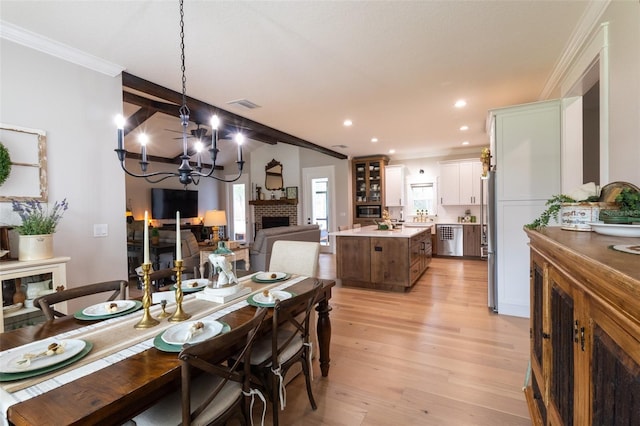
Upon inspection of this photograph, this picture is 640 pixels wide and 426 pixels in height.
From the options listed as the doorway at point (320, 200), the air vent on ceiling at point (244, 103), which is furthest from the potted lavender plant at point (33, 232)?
the doorway at point (320, 200)

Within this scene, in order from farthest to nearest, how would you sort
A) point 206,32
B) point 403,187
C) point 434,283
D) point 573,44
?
point 403,187, point 434,283, point 573,44, point 206,32

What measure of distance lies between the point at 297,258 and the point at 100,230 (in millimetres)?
1873

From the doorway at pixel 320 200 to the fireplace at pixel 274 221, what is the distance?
61 cm

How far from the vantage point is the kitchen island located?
4.33 meters

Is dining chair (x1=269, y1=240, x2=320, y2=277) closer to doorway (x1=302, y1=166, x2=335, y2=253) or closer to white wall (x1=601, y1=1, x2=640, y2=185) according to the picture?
white wall (x1=601, y1=1, x2=640, y2=185)

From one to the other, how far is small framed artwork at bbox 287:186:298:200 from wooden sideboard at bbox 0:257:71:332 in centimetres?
637

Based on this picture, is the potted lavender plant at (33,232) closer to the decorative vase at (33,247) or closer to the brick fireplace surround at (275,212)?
the decorative vase at (33,247)

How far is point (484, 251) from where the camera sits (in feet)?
12.6

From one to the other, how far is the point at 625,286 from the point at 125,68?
3.70 m

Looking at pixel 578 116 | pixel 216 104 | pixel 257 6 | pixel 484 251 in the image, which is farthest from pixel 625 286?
pixel 216 104

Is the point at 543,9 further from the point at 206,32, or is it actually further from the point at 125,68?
the point at 125,68

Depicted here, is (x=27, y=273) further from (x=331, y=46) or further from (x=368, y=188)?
(x=368, y=188)

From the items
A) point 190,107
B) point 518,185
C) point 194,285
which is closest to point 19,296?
point 194,285

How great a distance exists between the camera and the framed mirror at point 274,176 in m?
8.68
